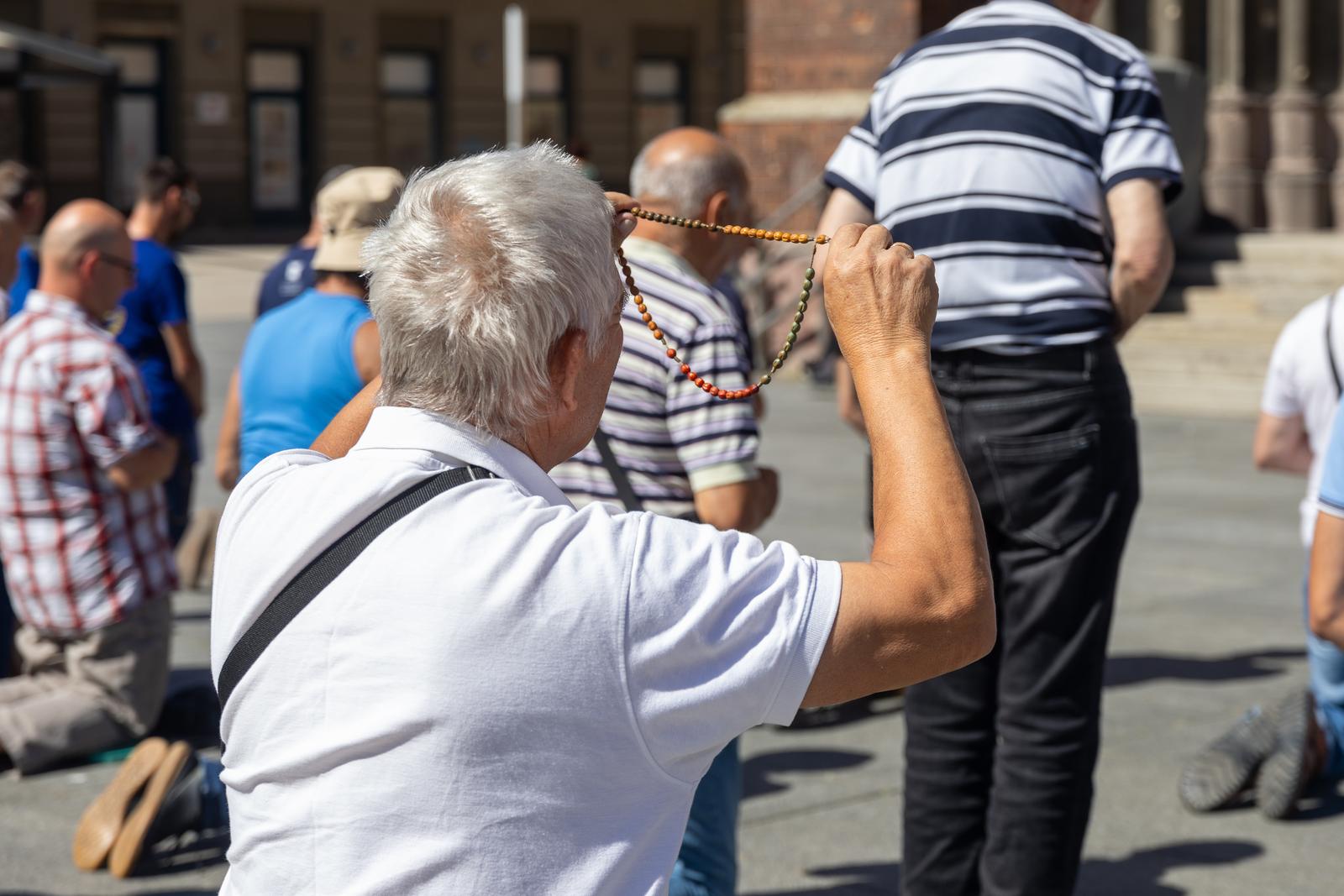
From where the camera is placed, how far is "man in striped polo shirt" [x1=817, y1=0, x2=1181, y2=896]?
364 cm

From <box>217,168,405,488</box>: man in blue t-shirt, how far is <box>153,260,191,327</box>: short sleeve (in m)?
2.74

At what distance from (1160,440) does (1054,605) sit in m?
9.24

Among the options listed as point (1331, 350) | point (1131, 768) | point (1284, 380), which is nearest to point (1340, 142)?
point (1131, 768)

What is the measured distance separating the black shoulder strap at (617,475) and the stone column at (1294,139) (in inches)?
595

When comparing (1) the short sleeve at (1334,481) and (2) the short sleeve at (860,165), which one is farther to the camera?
(2) the short sleeve at (860,165)

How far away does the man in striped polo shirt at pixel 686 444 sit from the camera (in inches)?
139

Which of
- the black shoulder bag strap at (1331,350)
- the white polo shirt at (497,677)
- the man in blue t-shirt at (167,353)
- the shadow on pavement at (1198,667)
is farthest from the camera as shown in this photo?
the man in blue t-shirt at (167,353)

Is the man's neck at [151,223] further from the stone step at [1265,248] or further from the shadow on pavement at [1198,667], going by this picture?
the stone step at [1265,248]

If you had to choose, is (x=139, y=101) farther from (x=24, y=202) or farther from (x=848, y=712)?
(x=848, y=712)

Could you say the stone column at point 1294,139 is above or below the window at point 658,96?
below

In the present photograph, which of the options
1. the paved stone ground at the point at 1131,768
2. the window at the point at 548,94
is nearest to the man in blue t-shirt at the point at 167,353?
the paved stone ground at the point at 1131,768

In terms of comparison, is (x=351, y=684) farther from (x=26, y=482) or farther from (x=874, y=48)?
(x=874, y=48)

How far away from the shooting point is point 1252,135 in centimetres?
1770

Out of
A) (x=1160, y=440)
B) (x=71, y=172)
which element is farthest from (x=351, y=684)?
(x=71, y=172)
